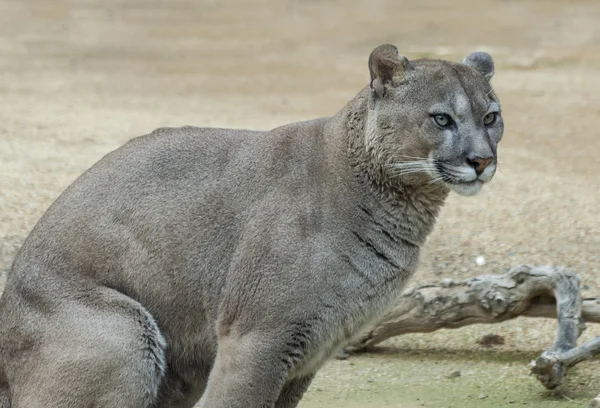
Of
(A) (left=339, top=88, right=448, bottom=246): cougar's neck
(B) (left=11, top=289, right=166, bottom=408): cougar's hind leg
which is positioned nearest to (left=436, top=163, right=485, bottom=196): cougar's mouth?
(A) (left=339, top=88, right=448, bottom=246): cougar's neck

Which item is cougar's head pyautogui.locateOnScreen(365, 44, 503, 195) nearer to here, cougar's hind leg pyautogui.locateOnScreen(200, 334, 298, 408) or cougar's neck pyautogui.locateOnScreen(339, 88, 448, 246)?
cougar's neck pyautogui.locateOnScreen(339, 88, 448, 246)

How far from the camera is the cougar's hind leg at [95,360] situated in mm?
5652

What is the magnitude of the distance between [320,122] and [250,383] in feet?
5.12

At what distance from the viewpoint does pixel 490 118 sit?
607cm

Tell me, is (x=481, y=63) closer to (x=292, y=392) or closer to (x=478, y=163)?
(x=478, y=163)

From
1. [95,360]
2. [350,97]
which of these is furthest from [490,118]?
[350,97]

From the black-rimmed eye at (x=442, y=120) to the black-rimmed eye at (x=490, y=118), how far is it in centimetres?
24

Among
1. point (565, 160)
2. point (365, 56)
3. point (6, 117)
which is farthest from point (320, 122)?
point (365, 56)

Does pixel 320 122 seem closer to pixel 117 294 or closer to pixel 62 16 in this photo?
pixel 117 294

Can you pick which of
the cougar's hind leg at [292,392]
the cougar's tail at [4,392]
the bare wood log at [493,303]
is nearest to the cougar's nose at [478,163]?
the cougar's hind leg at [292,392]

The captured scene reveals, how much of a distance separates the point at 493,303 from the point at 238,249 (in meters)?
2.52

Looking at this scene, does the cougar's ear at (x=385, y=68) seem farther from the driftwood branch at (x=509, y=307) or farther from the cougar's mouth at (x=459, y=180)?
the driftwood branch at (x=509, y=307)

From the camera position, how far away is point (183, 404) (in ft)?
20.8

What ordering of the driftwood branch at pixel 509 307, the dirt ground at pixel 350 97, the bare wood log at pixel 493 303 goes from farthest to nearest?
1. the dirt ground at pixel 350 97
2. the bare wood log at pixel 493 303
3. the driftwood branch at pixel 509 307
